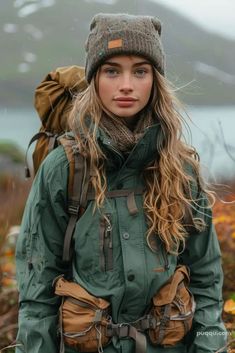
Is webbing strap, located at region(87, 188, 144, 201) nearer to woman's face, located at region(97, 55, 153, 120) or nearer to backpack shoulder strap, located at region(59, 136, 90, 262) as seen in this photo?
backpack shoulder strap, located at region(59, 136, 90, 262)

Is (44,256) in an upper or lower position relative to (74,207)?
lower

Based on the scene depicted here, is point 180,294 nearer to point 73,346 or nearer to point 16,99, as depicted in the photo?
point 73,346

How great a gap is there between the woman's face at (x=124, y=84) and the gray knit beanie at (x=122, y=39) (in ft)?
0.10

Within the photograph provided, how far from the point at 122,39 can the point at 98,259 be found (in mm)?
764

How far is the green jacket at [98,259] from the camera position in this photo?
238 cm

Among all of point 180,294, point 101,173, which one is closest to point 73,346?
point 180,294

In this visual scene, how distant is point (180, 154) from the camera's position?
262 cm

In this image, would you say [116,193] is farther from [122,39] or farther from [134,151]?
[122,39]

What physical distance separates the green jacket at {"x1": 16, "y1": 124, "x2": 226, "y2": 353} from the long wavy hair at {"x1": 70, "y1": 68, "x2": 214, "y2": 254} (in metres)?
0.03

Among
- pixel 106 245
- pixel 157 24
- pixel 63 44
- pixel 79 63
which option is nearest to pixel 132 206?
pixel 106 245

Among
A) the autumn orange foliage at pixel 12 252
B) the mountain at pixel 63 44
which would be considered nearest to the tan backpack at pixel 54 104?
the autumn orange foliage at pixel 12 252

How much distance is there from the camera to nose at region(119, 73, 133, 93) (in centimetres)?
247

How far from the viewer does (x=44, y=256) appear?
2.47m

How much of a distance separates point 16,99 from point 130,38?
6342 millimetres
